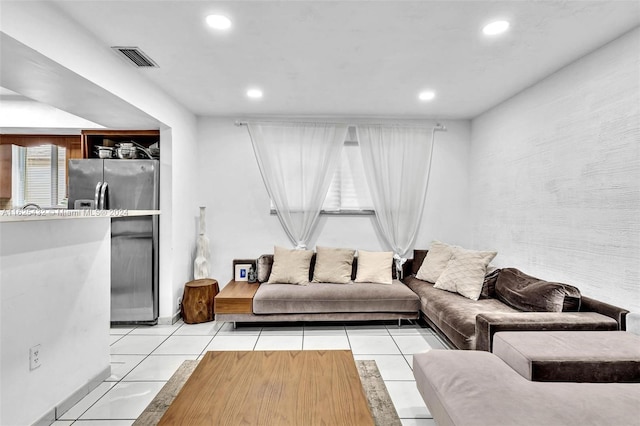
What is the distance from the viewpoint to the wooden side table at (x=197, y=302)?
3945 mm

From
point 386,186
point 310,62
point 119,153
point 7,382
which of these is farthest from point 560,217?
point 119,153

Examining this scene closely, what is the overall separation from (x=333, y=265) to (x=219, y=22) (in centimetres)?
287

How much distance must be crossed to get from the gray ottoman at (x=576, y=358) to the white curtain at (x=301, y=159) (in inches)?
118

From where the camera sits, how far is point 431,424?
7.00 feet

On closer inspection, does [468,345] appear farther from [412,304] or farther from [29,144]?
[29,144]

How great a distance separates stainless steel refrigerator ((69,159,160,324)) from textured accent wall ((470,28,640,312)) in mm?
4062

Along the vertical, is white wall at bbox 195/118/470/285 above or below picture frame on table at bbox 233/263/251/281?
above

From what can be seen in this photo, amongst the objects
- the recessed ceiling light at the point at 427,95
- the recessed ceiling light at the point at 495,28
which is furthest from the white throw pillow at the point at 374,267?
the recessed ceiling light at the point at 495,28

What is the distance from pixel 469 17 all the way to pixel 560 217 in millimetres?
1953

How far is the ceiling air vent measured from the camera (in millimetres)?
2671

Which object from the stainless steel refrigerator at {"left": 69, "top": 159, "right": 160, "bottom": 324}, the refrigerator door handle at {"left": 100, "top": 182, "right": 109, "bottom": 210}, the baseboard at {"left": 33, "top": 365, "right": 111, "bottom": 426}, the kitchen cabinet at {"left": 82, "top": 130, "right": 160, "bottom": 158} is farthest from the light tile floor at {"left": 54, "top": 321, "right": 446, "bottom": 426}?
the kitchen cabinet at {"left": 82, "top": 130, "right": 160, "bottom": 158}

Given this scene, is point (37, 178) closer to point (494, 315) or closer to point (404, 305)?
point (404, 305)

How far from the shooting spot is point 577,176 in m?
2.85

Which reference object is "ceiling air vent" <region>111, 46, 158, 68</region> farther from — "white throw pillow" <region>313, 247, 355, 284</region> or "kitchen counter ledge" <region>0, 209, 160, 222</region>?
"white throw pillow" <region>313, 247, 355, 284</region>
